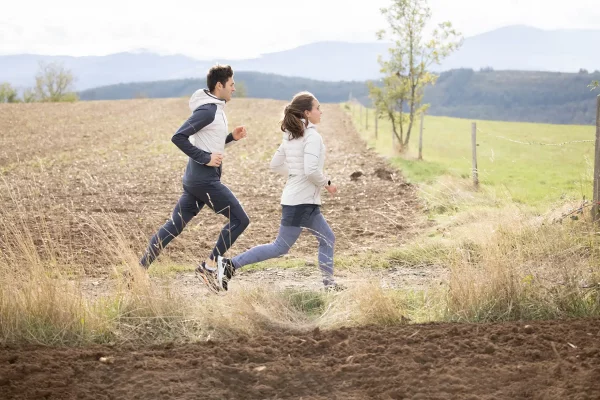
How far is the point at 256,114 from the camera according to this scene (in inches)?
2382

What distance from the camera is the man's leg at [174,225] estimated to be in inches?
289

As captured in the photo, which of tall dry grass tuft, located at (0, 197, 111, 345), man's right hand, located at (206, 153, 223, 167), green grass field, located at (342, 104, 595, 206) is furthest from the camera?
green grass field, located at (342, 104, 595, 206)

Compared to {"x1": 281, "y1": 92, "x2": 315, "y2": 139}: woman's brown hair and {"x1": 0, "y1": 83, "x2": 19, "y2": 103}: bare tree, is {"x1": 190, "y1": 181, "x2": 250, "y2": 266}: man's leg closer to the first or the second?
{"x1": 281, "y1": 92, "x2": 315, "y2": 139}: woman's brown hair

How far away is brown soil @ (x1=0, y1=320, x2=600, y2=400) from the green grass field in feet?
14.7

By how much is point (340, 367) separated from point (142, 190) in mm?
13220

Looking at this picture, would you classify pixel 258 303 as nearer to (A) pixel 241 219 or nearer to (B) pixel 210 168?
(A) pixel 241 219

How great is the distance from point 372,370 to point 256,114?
56372mm

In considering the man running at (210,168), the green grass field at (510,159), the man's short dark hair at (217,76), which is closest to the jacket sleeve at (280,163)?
the man running at (210,168)

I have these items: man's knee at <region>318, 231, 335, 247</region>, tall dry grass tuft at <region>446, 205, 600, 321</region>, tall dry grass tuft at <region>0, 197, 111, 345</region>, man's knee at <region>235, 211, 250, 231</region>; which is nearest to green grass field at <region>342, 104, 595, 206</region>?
tall dry grass tuft at <region>446, 205, 600, 321</region>

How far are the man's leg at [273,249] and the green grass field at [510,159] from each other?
3409mm

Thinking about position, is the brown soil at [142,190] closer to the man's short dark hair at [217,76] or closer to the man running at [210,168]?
the man running at [210,168]

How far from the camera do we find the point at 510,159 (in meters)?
32.7

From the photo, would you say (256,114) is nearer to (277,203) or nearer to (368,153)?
(368,153)

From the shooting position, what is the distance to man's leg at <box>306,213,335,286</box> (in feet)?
24.1
